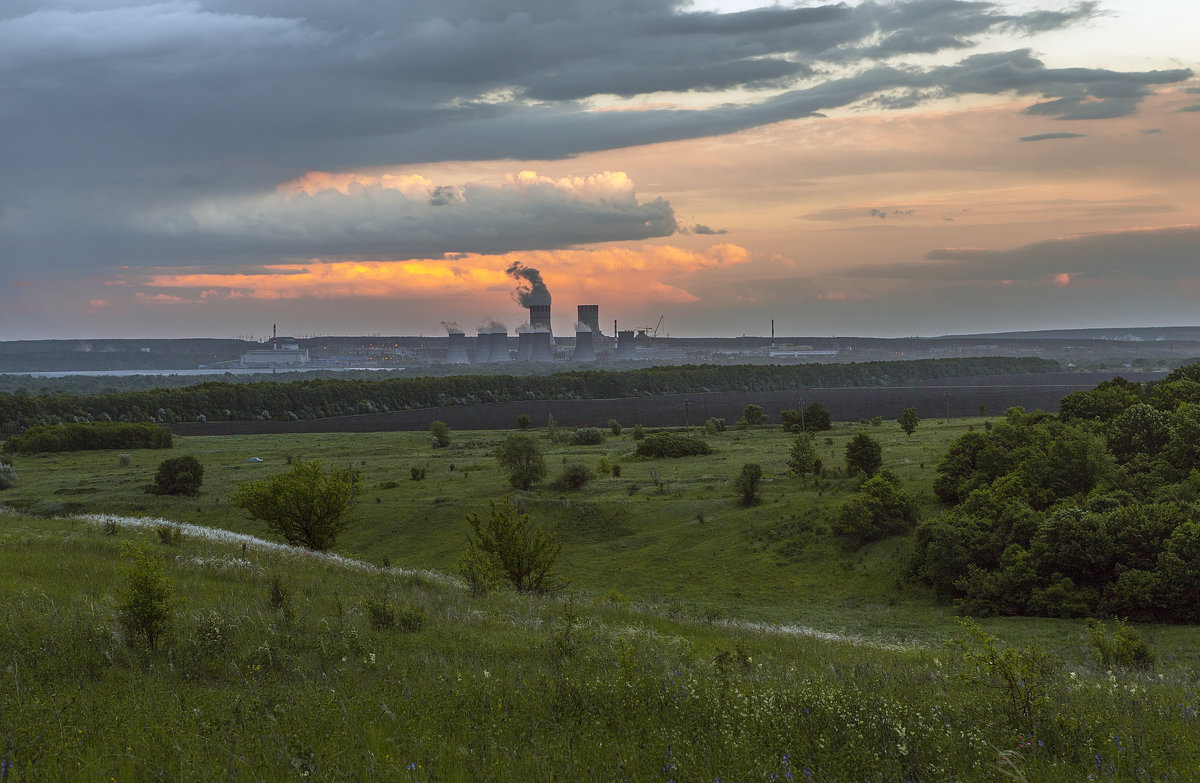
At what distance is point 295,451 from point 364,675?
76.4m

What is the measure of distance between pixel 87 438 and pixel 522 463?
5166 cm

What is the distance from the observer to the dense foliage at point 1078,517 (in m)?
26.6

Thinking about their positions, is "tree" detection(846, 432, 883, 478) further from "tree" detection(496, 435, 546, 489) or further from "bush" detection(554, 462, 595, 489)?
"tree" detection(496, 435, 546, 489)

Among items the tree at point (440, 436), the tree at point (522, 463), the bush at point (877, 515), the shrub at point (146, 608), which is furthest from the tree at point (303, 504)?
the tree at point (440, 436)

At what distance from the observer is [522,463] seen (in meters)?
53.7

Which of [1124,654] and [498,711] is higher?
[498,711]

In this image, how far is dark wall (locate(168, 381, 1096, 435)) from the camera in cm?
11444

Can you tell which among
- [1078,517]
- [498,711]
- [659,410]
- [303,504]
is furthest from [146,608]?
[659,410]

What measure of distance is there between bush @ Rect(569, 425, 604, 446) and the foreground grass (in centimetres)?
7034

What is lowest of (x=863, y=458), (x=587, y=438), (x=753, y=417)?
(x=587, y=438)

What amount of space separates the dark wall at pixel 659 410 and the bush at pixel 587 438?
28111mm

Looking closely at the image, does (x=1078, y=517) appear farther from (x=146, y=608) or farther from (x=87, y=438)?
(x=87, y=438)

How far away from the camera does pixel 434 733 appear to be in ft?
21.4

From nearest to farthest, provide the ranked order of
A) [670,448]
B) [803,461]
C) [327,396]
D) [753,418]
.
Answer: [803,461] → [670,448] → [753,418] → [327,396]
